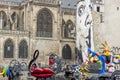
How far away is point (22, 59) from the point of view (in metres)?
53.0

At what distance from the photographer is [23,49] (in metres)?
53.3

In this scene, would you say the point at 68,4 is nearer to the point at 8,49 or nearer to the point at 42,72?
the point at 8,49

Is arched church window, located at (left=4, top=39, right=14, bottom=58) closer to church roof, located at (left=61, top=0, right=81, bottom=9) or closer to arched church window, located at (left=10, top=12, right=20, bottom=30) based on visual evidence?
arched church window, located at (left=10, top=12, right=20, bottom=30)

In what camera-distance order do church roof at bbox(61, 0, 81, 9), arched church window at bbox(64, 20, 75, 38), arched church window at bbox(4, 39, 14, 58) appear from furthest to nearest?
church roof at bbox(61, 0, 81, 9), arched church window at bbox(64, 20, 75, 38), arched church window at bbox(4, 39, 14, 58)

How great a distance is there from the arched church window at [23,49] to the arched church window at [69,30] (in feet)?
32.9

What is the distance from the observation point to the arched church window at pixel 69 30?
2431 inches

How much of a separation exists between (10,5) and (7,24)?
11.3 ft

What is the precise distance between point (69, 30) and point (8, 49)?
47.6ft

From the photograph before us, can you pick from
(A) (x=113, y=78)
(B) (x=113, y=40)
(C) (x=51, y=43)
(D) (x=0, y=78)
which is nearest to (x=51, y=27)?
(C) (x=51, y=43)

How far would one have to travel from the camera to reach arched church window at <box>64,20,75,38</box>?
61750 millimetres

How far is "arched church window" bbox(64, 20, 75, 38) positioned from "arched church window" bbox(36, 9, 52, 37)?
19.2 ft

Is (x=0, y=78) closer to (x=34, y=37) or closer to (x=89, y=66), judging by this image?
(x=89, y=66)

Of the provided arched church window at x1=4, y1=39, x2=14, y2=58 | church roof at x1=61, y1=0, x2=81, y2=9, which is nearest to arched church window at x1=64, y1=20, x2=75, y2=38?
church roof at x1=61, y1=0, x2=81, y2=9

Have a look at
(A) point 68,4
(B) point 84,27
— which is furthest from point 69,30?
(B) point 84,27
